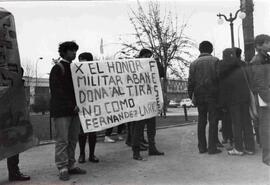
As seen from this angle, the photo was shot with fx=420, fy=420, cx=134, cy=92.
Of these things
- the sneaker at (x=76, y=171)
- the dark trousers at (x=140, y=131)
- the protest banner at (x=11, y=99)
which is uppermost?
the protest banner at (x=11, y=99)

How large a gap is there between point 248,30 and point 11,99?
556 cm

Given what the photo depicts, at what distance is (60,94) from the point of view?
18.8 ft

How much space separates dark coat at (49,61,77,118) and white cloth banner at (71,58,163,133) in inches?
10.8

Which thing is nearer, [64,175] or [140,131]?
[64,175]

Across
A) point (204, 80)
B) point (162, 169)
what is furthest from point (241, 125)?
point (162, 169)

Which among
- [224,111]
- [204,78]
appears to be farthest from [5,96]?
[224,111]

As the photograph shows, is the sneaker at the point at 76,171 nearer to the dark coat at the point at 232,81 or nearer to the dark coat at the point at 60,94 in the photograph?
the dark coat at the point at 60,94

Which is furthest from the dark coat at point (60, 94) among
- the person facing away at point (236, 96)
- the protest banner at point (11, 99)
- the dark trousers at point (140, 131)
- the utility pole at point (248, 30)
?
the utility pole at point (248, 30)

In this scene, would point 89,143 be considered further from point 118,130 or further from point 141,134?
point 118,130

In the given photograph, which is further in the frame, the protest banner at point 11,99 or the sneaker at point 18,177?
the sneaker at point 18,177

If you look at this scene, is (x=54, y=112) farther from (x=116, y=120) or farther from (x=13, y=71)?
(x=116, y=120)

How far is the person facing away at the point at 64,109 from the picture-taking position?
5688 millimetres

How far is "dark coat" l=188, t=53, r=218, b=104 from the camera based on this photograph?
721 centimetres

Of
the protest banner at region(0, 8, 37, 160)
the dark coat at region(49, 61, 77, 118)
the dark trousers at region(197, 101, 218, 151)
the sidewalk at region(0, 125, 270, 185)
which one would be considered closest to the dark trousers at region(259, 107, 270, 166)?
the sidewalk at region(0, 125, 270, 185)
